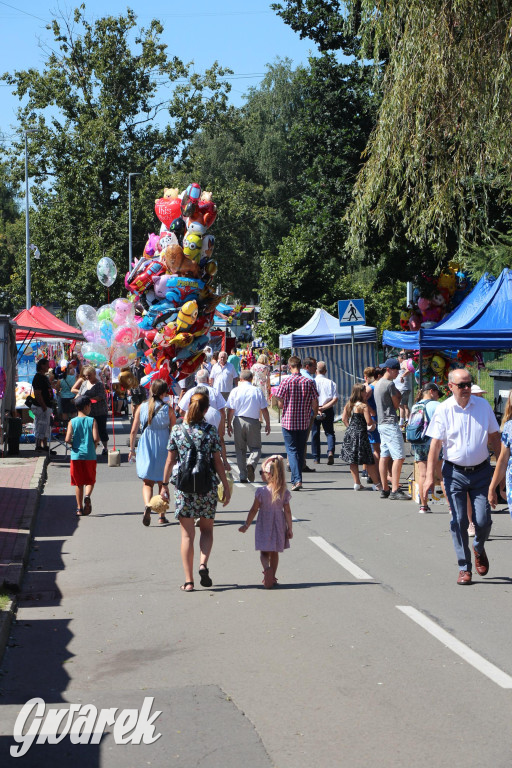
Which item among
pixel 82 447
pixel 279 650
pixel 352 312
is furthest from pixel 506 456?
pixel 352 312

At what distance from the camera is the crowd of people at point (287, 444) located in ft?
29.0

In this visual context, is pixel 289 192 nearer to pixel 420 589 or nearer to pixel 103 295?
Result: pixel 103 295

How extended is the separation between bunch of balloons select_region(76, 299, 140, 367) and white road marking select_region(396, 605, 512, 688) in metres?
16.7

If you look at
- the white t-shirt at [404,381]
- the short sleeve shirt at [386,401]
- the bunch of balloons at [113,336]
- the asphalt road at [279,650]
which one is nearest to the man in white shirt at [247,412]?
the short sleeve shirt at [386,401]

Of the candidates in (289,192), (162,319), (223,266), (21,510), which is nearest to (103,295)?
(223,266)

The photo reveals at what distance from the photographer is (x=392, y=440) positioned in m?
14.2

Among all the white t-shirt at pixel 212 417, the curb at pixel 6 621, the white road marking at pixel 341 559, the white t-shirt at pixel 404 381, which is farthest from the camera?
the white t-shirt at pixel 404 381

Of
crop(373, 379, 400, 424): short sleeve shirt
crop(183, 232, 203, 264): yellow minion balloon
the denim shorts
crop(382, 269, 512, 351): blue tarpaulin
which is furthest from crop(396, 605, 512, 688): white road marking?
crop(183, 232, 203, 264): yellow minion balloon

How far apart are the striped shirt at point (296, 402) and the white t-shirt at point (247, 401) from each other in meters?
0.61

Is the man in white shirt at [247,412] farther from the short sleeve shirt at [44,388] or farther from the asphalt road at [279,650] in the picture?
the short sleeve shirt at [44,388]

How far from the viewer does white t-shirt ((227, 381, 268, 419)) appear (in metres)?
16.0

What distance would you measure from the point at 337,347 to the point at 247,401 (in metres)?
12.8

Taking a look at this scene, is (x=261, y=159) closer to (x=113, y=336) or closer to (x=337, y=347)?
(x=337, y=347)

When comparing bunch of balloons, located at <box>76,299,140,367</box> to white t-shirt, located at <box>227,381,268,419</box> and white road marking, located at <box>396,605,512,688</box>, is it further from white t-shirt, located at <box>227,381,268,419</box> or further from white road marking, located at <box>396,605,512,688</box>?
white road marking, located at <box>396,605,512,688</box>
